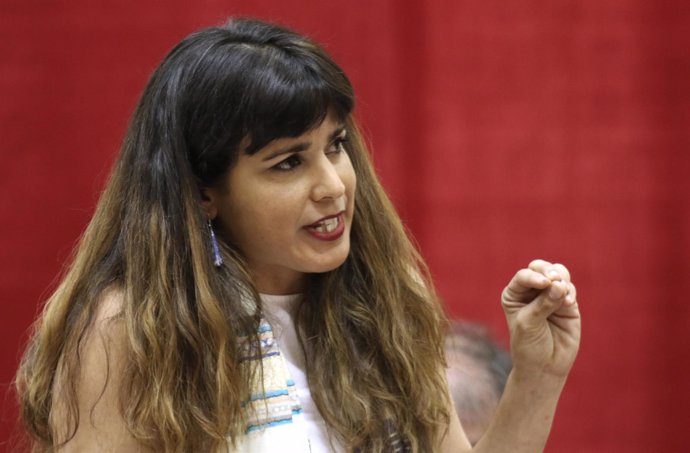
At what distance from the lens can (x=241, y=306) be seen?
1.53 meters

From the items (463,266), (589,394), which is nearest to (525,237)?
(463,266)

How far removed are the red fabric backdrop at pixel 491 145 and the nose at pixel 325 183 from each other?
3.47ft

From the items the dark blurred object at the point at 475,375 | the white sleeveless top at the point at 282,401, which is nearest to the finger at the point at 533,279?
the white sleeveless top at the point at 282,401

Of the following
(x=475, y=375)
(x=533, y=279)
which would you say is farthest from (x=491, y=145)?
(x=533, y=279)

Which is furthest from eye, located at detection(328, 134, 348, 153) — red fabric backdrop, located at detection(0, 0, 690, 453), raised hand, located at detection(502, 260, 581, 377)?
red fabric backdrop, located at detection(0, 0, 690, 453)

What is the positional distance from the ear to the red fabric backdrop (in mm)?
941

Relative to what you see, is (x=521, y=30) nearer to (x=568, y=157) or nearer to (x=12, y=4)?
(x=568, y=157)

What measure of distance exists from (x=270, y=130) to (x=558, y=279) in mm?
430

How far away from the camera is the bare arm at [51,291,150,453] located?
1.44m

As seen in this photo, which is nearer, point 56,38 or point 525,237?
point 56,38

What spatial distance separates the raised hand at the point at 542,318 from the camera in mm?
1443

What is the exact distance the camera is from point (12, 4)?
2430 mm

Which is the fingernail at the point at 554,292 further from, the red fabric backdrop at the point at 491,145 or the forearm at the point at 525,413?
the red fabric backdrop at the point at 491,145

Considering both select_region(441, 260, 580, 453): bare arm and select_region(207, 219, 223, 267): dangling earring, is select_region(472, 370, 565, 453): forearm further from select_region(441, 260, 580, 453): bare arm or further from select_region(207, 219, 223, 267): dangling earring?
select_region(207, 219, 223, 267): dangling earring
